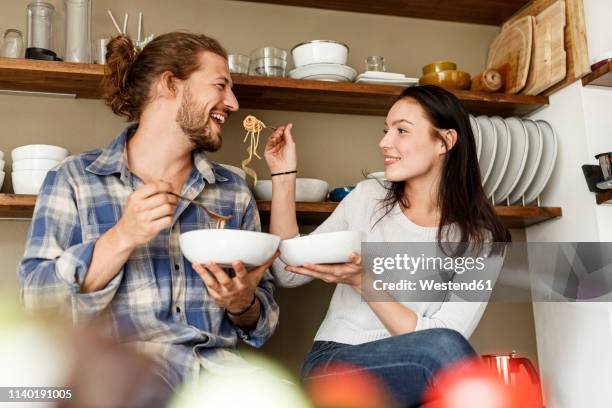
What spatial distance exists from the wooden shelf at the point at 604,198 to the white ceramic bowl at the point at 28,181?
1438 mm

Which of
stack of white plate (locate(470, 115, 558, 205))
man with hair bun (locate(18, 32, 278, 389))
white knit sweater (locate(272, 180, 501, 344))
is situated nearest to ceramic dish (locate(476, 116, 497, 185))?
stack of white plate (locate(470, 115, 558, 205))

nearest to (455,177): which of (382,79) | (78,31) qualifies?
(382,79)

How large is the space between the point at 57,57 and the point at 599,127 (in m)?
1.48

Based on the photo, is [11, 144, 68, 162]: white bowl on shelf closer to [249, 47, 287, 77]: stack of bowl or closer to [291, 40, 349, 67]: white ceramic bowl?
[249, 47, 287, 77]: stack of bowl

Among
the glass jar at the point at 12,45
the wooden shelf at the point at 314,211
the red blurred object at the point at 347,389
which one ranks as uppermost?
the glass jar at the point at 12,45

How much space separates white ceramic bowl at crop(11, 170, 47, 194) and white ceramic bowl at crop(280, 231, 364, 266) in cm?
68

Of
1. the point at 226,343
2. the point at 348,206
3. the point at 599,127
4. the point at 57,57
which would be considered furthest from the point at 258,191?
the point at 599,127

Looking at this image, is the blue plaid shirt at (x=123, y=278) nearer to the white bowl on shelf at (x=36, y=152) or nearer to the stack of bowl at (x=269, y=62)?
the white bowl on shelf at (x=36, y=152)

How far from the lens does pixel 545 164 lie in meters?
1.90

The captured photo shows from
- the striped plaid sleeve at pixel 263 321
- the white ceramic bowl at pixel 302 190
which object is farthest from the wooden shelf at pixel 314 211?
the striped plaid sleeve at pixel 263 321

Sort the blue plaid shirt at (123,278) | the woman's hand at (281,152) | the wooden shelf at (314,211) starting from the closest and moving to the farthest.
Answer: the blue plaid shirt at (123,278) → the wooden shelf at (314,211) → the woman's hand at (281,152)

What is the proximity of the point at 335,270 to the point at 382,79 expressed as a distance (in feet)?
2.55

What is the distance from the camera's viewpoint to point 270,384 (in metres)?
1.19

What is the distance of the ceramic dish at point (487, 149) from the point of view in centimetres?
182
